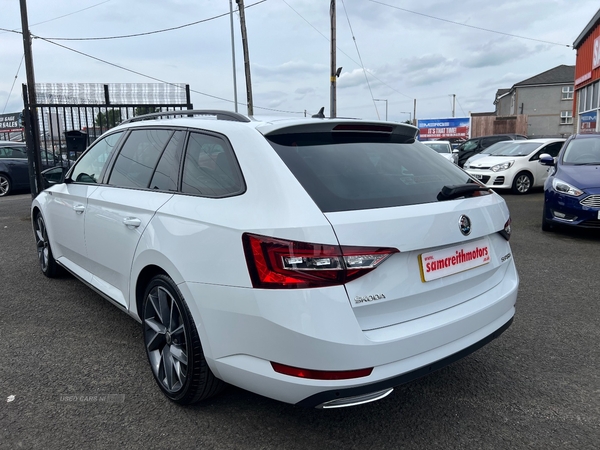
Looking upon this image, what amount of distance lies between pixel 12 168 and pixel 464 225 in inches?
623

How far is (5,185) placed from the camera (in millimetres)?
14961

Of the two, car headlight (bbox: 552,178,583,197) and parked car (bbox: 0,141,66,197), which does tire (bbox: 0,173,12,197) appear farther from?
car headlight (bbox: 552,178,583,197)

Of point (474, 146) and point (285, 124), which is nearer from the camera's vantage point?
point (285, 124)

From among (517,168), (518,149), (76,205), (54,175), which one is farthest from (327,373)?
(518,149)

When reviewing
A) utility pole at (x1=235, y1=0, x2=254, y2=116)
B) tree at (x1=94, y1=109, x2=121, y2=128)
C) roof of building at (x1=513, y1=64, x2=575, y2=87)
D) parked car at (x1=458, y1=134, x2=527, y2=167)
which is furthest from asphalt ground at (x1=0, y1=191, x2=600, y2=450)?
roof of building at (x1=513, y1=64, x2=575, y2=87)

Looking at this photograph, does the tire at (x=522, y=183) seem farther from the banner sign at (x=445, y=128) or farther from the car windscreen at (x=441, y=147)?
the banner sign at (x=445, y=128)

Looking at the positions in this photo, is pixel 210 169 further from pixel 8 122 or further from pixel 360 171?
pixel 8 122

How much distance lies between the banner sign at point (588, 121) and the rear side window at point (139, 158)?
788 inches

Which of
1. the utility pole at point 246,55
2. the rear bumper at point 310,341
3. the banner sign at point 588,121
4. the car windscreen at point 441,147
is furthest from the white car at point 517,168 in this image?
the rear bumper at point 310,341

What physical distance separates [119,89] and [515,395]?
889cm

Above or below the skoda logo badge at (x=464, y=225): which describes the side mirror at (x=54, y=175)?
above

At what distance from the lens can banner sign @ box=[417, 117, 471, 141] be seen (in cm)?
Answer: 4139

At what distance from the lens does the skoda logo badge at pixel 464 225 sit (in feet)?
7.95

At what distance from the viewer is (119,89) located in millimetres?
9484
